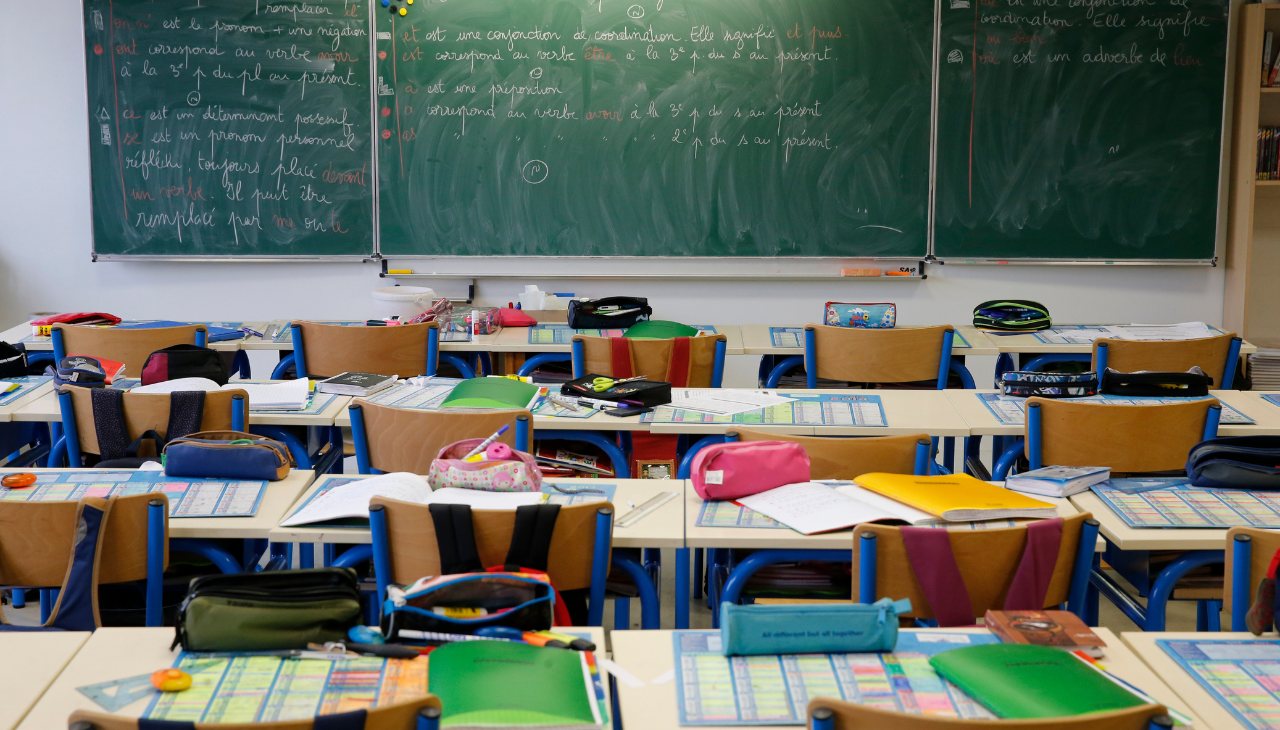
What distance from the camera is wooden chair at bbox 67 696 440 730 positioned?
115cm

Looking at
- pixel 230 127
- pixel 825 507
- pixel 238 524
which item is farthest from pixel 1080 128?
pixel 238 524

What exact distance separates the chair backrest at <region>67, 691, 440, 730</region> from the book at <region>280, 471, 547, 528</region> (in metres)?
0.86

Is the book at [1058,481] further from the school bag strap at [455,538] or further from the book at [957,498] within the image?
the school bag strap at [455,538]

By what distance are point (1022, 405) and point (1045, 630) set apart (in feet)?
5.54

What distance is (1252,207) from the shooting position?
5.42 metres

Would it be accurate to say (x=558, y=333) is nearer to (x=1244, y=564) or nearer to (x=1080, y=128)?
→ (x=1080, y=128)

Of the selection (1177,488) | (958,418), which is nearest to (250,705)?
(1177,488)

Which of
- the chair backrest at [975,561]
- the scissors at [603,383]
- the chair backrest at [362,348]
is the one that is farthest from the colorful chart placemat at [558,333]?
the chair backrest at [975,561]

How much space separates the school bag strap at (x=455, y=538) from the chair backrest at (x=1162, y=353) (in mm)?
2765

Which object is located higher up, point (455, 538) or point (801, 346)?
point (801, 346)

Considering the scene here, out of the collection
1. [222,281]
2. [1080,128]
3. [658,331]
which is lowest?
[658,331]

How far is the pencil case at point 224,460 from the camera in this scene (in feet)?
7.94

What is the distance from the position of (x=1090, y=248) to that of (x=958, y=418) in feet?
9.84

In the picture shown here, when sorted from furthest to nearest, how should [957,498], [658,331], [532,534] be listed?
[658,331] → [957,498] → [532,534]
